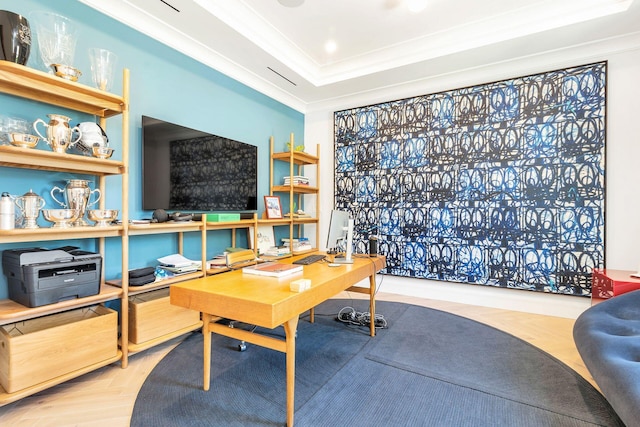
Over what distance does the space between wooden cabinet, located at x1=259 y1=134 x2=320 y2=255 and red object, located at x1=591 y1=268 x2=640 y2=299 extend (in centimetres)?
287

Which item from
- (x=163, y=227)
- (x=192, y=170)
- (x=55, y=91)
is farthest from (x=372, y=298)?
(x=55, y=91)

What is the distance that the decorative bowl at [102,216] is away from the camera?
1.97m

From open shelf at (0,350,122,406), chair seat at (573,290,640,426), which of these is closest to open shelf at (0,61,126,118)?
open shelf at (0,350,122,406)

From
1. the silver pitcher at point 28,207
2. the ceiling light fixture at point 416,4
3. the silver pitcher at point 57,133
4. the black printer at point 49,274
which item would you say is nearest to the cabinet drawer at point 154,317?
the black printer at point 49,274

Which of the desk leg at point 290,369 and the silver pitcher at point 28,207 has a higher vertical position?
the silver pitcher at point 28,207

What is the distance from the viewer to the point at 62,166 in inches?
72.6

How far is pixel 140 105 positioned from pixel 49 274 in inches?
58.1

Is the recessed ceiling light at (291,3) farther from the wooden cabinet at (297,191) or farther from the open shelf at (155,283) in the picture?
the open shelf at (155,283)

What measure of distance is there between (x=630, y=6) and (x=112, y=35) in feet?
13.3

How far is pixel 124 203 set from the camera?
2062mm

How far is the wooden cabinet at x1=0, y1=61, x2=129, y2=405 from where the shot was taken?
161 centimetres

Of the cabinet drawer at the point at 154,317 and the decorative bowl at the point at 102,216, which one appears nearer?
the decorative bowl at the point at 102,216

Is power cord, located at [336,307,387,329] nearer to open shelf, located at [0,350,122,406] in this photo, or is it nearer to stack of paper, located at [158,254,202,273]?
stack of paper, located at [158,254,202,273]

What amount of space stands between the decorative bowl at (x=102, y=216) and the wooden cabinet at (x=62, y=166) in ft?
0.23
